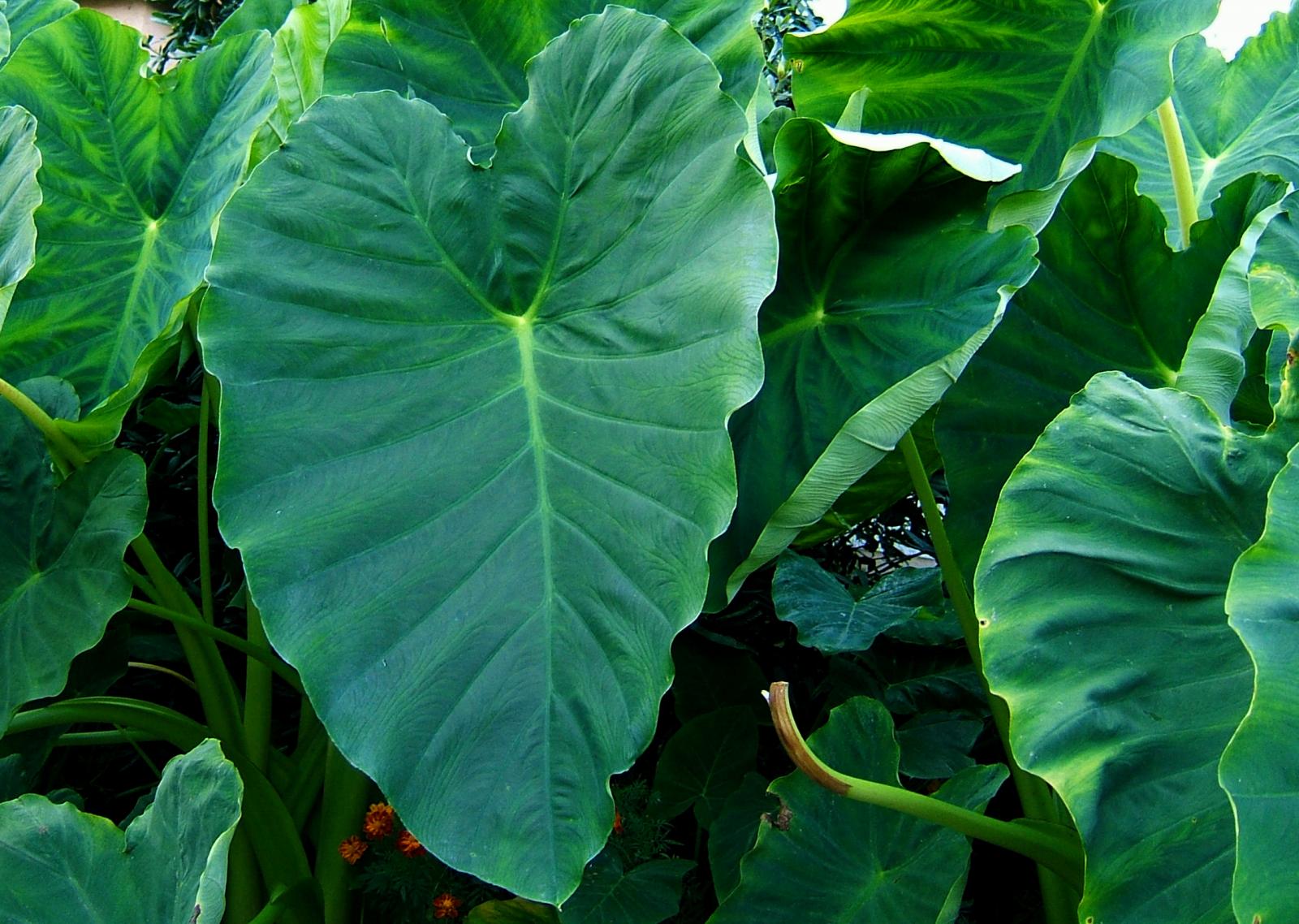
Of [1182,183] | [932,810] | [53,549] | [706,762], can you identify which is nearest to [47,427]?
[53,549]

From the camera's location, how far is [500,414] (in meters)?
0.91

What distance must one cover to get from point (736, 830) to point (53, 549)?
719 mm

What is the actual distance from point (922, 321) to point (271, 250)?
540 mm

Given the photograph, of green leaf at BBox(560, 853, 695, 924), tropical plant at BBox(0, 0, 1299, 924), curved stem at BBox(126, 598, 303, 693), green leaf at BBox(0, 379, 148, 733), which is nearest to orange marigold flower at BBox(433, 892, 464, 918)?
tropical plant at BBox(0, 0, 1299, 924)

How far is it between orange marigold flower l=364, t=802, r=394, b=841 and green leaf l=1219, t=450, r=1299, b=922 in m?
0.83

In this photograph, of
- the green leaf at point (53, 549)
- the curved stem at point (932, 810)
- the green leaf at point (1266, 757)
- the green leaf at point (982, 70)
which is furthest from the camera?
the green leaf at point (982, 70)

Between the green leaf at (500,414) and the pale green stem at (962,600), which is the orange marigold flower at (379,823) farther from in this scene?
the pale green stem at (962,600)

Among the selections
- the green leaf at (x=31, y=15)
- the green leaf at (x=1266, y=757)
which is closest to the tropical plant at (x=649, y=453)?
the green leaf at (x=1266, y=757)

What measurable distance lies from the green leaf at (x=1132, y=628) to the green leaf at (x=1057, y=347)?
11.9 inches

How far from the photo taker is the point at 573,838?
2.39 feet

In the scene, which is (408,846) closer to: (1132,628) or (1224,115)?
(1132,628)

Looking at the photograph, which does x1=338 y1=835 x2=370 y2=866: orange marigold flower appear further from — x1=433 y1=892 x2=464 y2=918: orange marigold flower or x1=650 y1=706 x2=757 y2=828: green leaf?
x1=650 y1=706 x2=757 y2=828: green leaf

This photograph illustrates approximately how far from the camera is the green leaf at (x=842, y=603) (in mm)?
1183

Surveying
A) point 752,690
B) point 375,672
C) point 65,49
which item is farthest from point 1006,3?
point 65,49
